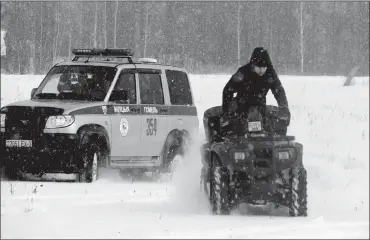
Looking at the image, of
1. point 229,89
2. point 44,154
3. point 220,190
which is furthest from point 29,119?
point 220,190

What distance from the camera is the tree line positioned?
179ft

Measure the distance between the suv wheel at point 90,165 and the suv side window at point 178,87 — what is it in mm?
2218

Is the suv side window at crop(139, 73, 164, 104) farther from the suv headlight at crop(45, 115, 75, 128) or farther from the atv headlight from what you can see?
the atv headlight

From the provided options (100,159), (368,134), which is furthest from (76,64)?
(368,134)

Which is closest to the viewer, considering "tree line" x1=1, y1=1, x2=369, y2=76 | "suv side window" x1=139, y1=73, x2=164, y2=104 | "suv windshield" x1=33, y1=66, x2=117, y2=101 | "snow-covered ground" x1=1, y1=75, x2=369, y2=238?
"snow-covered ground" x1=1, y1=75, x2=369, y2=238

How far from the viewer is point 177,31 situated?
55.2m

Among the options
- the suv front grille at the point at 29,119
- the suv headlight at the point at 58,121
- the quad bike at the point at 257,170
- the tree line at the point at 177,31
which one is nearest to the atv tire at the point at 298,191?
the quad bike at the point at 257,170

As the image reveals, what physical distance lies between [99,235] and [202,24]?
1901 inches

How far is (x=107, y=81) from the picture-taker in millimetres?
14453

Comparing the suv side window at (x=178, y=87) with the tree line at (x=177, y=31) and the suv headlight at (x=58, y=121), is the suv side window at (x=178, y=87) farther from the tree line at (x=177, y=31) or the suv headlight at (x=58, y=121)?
the tree line at (x=177, y=31)

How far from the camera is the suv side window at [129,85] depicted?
14680 millimetres

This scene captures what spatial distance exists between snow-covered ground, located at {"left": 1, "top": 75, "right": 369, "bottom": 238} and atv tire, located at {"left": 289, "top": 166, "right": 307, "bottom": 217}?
0.52 feet

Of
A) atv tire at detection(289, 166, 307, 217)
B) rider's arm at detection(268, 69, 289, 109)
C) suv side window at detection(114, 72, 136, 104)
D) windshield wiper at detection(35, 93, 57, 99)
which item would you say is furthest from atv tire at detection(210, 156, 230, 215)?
windshield wiper at detection(35, 93, 57, 99)

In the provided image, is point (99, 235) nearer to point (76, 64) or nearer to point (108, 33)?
point (76, 64)
